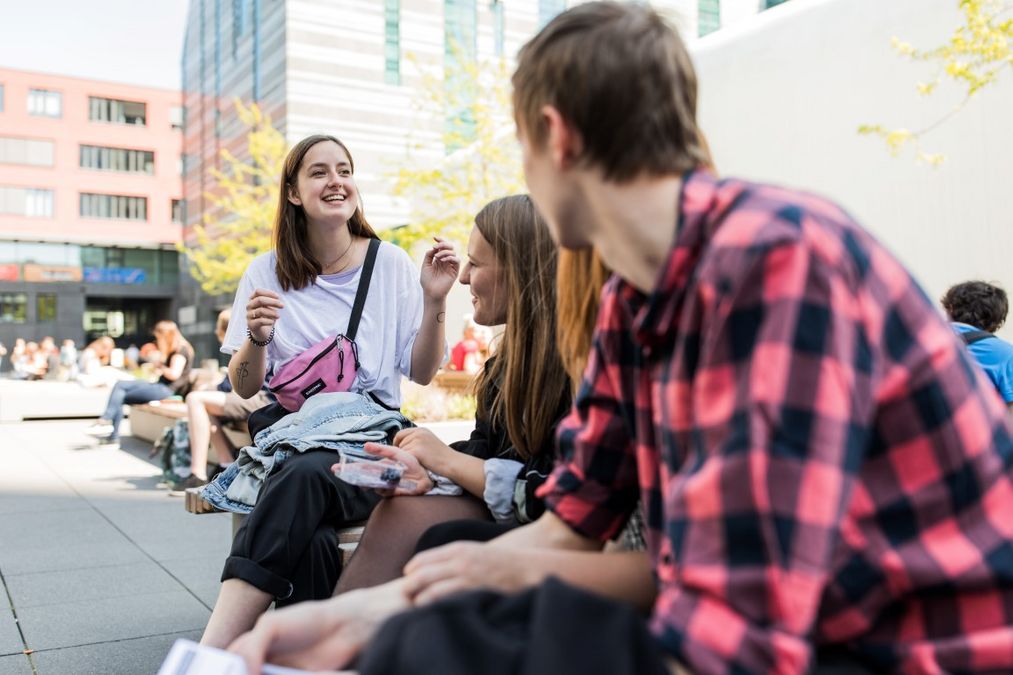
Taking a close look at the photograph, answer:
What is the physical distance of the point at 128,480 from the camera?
30.9 feet

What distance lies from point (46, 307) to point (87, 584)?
63446mm

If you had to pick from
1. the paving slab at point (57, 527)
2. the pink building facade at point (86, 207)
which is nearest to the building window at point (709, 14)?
the paving slab at point (57, 527)

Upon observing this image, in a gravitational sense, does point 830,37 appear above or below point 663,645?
above

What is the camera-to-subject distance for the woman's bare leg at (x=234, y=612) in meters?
2.51

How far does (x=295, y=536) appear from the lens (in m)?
2.64

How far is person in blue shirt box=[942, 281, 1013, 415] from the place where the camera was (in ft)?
17.8

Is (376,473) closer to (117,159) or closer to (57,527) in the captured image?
(57,527)

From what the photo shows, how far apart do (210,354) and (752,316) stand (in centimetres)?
4830

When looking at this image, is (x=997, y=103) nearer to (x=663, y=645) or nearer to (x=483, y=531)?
(x=483, y=531)

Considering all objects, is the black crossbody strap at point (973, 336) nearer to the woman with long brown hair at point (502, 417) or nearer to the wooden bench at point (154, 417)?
the woman with long brown hair at point (502, 417)

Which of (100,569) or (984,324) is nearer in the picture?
(100,569)

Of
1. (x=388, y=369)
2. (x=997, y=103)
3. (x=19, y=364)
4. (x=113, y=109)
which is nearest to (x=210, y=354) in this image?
(x=19, y=364)

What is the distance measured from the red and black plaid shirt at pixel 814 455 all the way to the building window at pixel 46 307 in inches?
2657

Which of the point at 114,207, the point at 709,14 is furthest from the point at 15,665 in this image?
the point at 114,207
